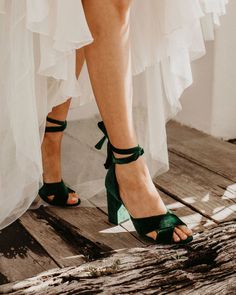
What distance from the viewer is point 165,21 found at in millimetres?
1442

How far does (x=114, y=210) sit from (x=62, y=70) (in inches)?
15.6

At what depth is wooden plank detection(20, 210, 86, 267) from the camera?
4.13ft

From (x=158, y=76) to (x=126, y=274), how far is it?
64cm

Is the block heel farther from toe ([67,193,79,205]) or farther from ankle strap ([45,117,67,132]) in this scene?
ankle strap ([45,117,67,132])

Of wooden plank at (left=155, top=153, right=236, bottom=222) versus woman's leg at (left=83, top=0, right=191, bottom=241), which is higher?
woman's leg at (left=83, top=0, right=191, bottom=241)

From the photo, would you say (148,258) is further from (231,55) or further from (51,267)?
(231,55)

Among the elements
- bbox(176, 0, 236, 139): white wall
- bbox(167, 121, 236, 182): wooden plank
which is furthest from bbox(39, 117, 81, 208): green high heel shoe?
bbox(176, 0, 236, 139): white wall

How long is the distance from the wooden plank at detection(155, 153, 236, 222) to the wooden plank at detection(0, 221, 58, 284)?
0.47 m

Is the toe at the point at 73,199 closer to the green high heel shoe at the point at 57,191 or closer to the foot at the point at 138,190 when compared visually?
the green high heel shoe at the point at 57,191

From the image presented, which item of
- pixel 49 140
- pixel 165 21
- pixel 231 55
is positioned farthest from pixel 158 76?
pixel 231 55

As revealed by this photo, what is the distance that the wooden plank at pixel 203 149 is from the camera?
6.27 ft

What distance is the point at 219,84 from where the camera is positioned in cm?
222

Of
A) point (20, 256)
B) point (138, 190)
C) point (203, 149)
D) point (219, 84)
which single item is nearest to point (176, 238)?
point (138, 190)

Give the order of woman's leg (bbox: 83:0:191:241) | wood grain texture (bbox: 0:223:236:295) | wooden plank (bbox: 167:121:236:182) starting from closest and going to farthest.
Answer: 1. wood grain texture (bbox: 0:223:236:295)
2. woman's leg (bbox: 83:0:191:241)
3. wooden plank (bbox: 167:121:236:182)
